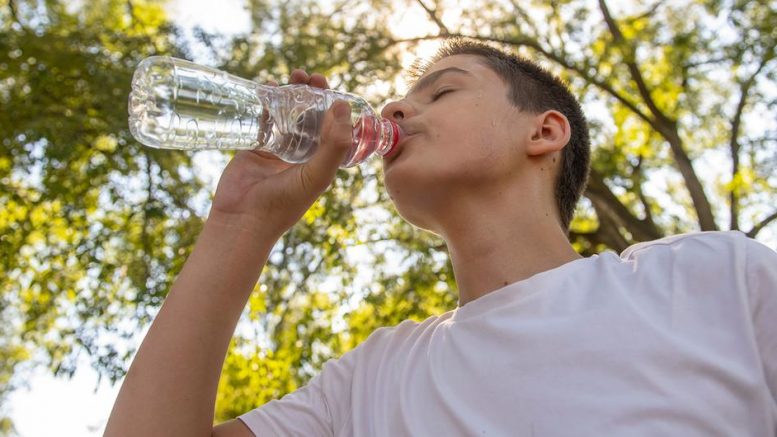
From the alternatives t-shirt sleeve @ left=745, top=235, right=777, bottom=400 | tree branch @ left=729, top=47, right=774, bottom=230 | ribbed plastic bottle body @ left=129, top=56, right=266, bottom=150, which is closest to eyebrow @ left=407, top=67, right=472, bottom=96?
ribbed plastic bottle body @ left=129, top=56, right=266, bottom=150

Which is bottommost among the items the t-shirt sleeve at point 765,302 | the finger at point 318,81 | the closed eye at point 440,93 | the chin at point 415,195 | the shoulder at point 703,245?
the t-shirt sleeve at point 765,302

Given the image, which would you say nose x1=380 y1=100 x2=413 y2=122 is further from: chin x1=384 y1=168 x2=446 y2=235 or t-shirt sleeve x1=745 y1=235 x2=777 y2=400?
t-shirt sleeve x1=745 y1=235 x2=777 y2=400

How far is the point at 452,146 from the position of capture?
2143mm

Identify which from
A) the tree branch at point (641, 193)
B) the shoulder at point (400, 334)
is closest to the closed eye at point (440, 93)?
the shoulder at point (400, 334)

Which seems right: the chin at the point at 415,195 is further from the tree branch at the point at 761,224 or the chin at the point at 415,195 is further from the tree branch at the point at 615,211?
the tree branch at the point at 761,224

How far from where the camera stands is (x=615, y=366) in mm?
1573

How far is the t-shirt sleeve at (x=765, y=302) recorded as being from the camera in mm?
1531

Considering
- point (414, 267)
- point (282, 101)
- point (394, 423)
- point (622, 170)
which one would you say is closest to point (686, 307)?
point (394, 423)

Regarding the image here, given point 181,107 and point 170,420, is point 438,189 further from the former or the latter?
point 170,420

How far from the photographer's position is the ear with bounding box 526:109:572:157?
232cm

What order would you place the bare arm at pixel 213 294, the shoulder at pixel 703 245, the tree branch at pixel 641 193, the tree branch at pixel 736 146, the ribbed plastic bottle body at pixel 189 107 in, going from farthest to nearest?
the tree branch at pixel 641 193 < the tree branch at pixel 736 146 < the ribbed plastic bottle body at pixel 189 107 < the bare arm at pixel 213 294 < the shoulder at pixel 703 245

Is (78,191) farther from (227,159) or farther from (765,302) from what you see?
(765,302)

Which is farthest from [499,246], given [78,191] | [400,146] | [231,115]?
[78,191]

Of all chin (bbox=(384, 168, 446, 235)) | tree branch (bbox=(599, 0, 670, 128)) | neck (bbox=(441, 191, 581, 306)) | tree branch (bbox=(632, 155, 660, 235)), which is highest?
tree branch (bbox=(599, 0, 670, 128))
